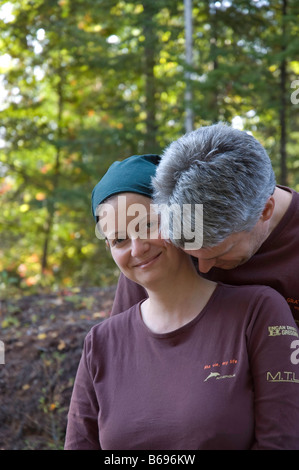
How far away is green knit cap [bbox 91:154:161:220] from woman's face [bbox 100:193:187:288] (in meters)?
0.02

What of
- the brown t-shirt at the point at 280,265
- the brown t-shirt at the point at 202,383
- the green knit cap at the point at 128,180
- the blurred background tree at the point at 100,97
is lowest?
the brown t-shirt at the point at 202,383

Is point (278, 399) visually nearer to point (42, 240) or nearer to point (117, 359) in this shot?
point (117, 359)

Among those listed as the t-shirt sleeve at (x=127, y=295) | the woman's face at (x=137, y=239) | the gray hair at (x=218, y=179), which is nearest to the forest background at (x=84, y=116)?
the t-shirt sleeve at (x=127, y=295)

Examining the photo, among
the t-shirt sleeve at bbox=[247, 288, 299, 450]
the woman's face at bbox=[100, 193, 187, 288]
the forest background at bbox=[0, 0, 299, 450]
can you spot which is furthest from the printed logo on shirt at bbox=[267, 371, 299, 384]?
the forest background at bbox=[0, 0, 299, 450]

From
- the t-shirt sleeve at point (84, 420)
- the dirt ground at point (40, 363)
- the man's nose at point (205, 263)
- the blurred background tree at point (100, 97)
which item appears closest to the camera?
the man's nose at point (205, 263)

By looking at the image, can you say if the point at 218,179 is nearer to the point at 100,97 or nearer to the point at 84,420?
the point at 84,420

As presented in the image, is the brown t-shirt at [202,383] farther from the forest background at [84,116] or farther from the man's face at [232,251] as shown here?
the forest background at [84,116]

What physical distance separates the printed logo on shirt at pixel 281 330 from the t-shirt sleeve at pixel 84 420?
73 cm

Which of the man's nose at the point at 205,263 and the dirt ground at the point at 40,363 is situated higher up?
the man's nose at the point at 205,263

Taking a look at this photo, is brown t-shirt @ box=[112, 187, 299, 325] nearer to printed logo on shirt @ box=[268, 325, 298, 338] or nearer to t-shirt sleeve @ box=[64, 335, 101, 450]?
printed logo on shirt @ box=[268, 325, 298, 338]

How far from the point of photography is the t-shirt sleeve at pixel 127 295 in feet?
7.61

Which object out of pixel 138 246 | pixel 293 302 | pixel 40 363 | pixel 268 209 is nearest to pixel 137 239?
pixel 138 246

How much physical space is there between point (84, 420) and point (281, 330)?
32.2 inches
